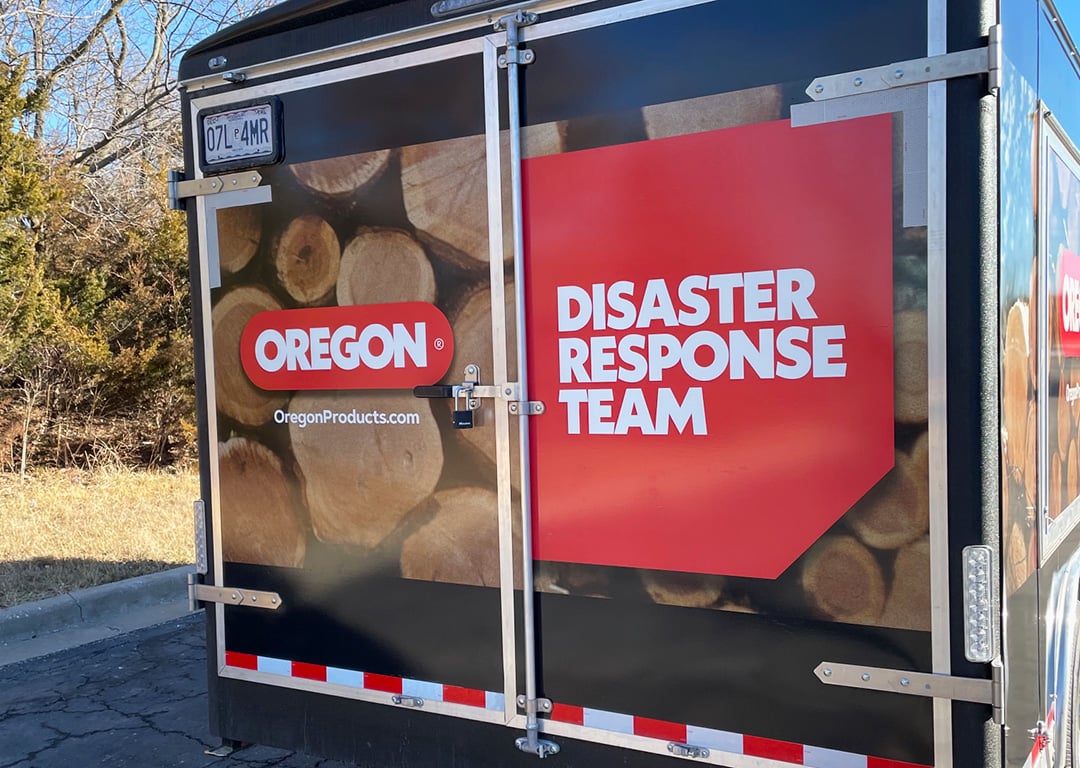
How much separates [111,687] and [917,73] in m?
4.62

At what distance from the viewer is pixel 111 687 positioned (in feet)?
15.4

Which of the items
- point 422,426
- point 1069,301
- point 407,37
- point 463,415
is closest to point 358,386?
point 422,426

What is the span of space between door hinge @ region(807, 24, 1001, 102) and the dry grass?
565cm

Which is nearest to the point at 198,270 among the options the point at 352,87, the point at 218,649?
the point at 352,87

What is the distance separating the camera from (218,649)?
119 inches

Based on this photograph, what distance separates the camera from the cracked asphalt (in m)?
3.83

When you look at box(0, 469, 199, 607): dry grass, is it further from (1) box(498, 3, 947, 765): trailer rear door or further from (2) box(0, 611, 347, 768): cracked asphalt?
(1) box(498, 3, 947, 765): trailer rear door

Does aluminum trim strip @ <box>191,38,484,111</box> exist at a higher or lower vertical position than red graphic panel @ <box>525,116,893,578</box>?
higher

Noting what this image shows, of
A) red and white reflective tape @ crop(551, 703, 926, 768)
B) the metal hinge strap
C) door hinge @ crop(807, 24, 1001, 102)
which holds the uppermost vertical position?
door hinge @ crop(807, 24, 1001, 102)

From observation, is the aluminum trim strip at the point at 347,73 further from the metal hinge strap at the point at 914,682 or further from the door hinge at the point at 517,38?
the metal hinge strap at the point at 914,682

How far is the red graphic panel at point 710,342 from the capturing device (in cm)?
205

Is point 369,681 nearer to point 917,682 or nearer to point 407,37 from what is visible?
point 917,682

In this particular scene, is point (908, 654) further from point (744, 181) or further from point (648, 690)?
point (744, 181)

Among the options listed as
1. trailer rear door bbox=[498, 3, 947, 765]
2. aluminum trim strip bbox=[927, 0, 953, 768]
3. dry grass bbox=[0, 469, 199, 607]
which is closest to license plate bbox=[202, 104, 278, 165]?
trailer rear door bbox=[498, 3, 947, 765]
